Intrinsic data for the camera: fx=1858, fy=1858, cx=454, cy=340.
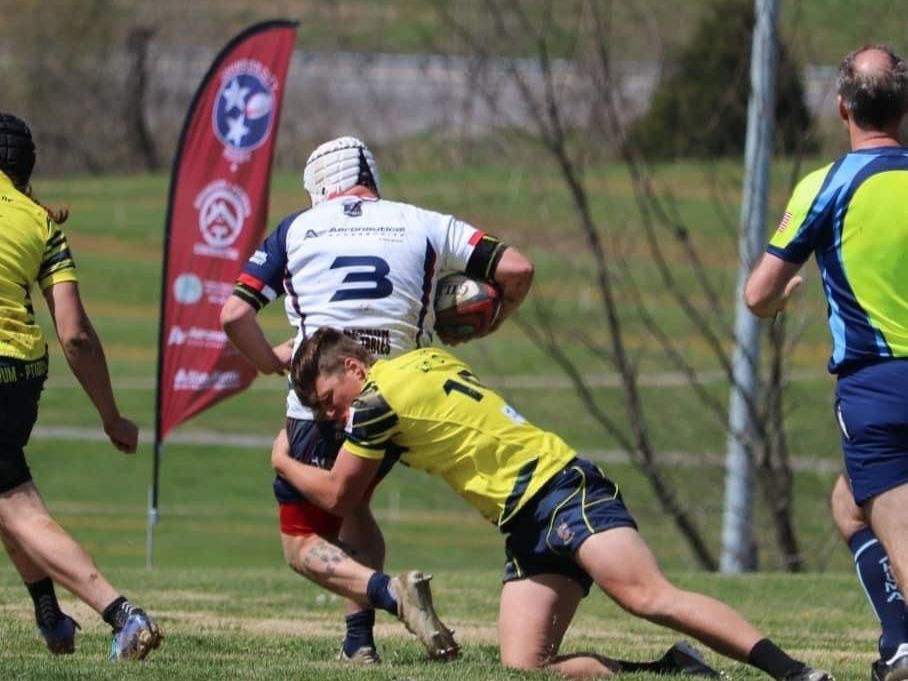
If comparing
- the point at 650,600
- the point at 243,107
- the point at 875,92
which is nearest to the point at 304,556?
the point at 650,600

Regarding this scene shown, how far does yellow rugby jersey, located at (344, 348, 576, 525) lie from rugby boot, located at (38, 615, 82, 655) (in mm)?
1575

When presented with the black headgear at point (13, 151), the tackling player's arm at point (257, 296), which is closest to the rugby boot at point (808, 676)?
the tackling player's arm at point (257, 296)

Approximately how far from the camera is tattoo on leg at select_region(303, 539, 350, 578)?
691 centimetres

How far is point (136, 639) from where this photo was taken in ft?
21.8

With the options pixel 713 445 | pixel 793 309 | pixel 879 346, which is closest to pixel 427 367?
pixel 879 346

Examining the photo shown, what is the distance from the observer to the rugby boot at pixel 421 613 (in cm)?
645

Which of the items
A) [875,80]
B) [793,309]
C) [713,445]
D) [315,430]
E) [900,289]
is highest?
[875,80]

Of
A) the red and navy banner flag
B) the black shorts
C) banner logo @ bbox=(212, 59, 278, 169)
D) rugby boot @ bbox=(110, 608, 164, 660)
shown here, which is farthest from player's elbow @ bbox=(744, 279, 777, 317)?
banner logo @ bbox=(212, 59, 278, 169)

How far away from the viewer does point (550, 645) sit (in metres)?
6.58

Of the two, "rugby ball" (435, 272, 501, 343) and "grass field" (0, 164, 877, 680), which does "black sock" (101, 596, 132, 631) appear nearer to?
"grass field" (0, 164, 877, 680)

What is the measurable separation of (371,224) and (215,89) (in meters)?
7.92

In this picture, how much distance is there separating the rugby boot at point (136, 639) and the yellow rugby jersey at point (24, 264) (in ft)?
3.51

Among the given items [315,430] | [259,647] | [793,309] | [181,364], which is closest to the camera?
[315,430]

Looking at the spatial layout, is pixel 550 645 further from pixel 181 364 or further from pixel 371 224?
pixel 181 364
